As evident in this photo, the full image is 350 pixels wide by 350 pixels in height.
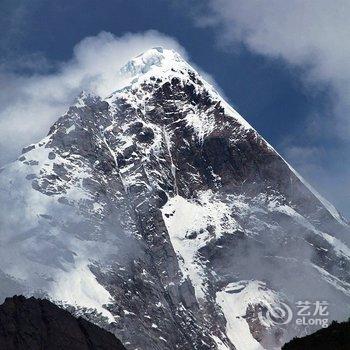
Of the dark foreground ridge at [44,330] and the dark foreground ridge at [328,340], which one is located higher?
the dark foreground ridge at [44,330]

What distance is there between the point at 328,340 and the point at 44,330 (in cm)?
13002

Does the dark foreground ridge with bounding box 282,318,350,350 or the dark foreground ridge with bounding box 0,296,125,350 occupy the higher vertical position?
the dark foreground ridge with bounding box 0,296,125,350

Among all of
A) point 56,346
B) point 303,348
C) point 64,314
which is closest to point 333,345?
point 303,348

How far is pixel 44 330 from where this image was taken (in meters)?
188

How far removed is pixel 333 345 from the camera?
213ft

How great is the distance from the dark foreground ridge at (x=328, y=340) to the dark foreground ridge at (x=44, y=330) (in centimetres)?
10444

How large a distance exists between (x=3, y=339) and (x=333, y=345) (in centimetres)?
12751

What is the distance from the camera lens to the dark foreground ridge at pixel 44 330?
585 feet

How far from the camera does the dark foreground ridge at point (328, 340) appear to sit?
2554 inches

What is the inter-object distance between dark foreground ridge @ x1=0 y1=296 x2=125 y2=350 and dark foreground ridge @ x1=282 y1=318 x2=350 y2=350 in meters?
104

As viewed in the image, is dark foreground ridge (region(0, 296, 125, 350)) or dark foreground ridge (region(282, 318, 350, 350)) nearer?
dark foreground ridge (region(282, 318, 350, 350))

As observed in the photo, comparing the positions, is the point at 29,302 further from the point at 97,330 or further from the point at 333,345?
the point at 333,345

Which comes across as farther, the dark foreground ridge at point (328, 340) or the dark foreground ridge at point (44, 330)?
the dark foreground ridge at point (44, 330)

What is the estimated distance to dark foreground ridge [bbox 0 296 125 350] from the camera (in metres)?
A: 178
